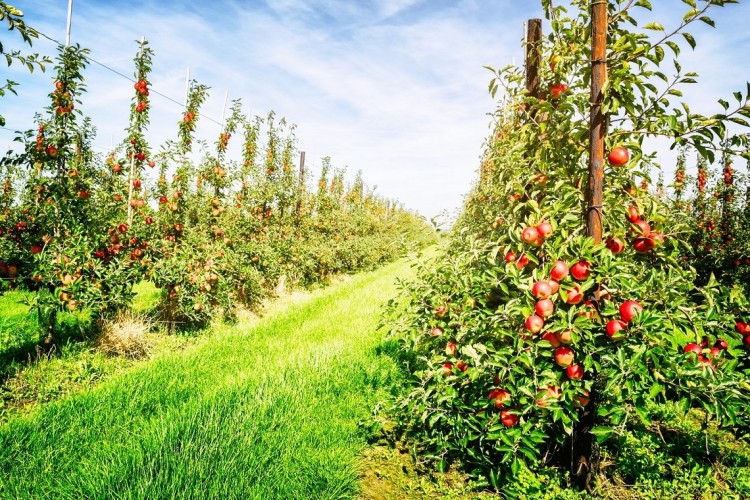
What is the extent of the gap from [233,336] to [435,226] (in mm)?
3819

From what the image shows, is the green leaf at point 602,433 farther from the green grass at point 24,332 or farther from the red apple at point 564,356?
the green grass at point 24,332

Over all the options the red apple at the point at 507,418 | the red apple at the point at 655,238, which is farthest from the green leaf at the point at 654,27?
the red apple at the point at 507,418

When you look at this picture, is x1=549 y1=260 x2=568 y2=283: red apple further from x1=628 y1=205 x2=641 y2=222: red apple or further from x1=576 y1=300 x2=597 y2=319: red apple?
x1=628 y1=205 x2=641 y2=222: red apple

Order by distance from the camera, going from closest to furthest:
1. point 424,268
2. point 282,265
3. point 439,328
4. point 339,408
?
point 439,328
point 424,268
point 339,408
point 282,265

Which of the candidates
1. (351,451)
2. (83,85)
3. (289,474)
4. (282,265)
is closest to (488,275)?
(351,451)

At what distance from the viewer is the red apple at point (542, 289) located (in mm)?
1859

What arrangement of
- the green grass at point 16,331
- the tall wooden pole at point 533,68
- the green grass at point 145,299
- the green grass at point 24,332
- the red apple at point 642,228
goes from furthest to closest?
the green grass at point 145,299 → the green grass at point 16,331 → the green grass at point 24,332 → the tall wooden pole at point 533,68 → the red apple at point 642,228

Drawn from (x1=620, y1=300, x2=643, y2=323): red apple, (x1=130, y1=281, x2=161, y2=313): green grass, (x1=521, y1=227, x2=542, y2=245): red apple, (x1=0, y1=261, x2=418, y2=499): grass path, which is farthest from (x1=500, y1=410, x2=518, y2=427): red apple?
(x1=130, y1=281, x2=161, y2=313): green grass

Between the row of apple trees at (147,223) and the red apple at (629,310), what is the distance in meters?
1.59

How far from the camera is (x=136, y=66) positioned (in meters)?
5.48

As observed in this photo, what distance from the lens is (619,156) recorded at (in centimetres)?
196

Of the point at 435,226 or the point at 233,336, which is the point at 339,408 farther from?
the point at 233,336

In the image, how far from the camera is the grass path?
84.7 inches

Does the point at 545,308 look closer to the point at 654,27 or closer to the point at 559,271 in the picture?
the point at 559,271
